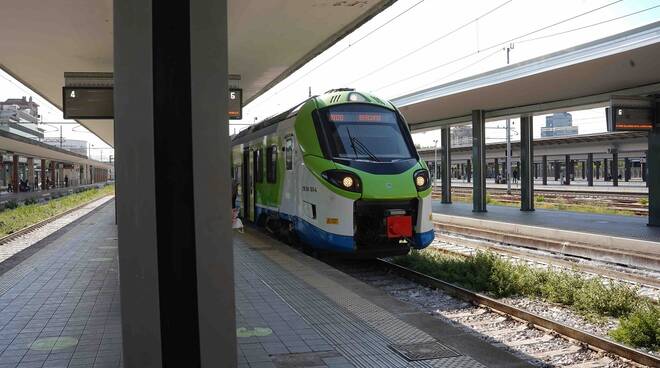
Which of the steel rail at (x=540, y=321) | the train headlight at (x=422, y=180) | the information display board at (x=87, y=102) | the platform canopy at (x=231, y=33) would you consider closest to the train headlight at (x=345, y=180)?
the train headlight at (x=422, y=180)

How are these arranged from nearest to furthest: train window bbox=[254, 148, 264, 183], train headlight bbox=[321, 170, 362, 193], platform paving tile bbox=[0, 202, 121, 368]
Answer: platform paving tile bbox=[0, 202, 121, 368] → train headlight bbox=[321, 170, 362, 193] → train window bbox=[254, 148, 264, 183]

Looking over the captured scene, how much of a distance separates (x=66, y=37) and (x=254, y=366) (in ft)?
24.8

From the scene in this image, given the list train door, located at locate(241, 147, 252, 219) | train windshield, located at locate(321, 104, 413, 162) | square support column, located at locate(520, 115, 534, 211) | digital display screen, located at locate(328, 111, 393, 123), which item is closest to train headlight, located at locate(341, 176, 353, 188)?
train windshield, located at locate(321, 104, 413, 162)

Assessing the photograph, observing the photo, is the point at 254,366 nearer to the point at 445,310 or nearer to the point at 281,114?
the point at 445,310

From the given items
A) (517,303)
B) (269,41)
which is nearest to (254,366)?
(517,303)

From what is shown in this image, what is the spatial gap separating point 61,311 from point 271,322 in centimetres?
249

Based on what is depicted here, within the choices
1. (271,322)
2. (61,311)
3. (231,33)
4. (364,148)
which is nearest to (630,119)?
(364,148)

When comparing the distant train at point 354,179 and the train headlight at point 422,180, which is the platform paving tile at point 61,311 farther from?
the train headlight at point 422,180

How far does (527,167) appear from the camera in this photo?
22.1 metres

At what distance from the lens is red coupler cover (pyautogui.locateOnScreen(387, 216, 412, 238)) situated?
10.0 metres

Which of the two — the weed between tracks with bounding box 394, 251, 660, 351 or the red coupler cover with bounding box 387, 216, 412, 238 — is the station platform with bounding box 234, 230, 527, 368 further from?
the weed between tracks with bounding box 394, 251, 660, 351

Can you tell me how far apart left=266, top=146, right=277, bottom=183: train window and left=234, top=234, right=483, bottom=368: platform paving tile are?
4.36 meters

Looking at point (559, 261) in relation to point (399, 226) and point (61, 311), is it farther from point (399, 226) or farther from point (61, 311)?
point (61, 311)

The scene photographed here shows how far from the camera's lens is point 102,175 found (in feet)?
457
